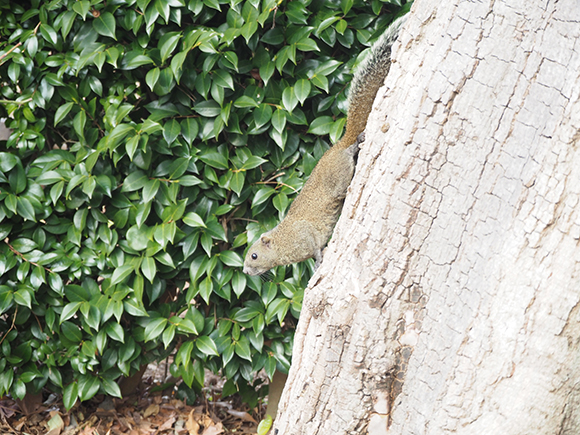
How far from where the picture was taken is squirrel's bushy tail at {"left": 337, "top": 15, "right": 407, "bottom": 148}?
1800 millimetres

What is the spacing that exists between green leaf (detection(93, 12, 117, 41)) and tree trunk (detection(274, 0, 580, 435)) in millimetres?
1663

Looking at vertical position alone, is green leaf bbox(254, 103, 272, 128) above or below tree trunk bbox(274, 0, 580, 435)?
below

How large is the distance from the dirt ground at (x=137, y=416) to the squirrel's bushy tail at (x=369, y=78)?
192 cm

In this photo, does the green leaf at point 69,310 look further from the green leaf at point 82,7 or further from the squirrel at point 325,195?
the green leaf at point 82,7

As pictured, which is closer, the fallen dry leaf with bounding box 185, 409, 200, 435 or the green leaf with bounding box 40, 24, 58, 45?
the green leaf with bounding box 40, 24, 58, 45

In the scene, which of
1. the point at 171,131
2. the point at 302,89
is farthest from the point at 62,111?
the point at 302,89

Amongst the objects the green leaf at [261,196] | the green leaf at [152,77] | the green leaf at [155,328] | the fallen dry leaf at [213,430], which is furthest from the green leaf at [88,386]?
the green leaf at [152,77]

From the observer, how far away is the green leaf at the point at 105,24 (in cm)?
247

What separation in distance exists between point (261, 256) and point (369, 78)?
3.48ft

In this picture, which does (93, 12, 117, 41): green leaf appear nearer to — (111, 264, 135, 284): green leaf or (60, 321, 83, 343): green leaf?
(111, 264, 135, 284): green leaf

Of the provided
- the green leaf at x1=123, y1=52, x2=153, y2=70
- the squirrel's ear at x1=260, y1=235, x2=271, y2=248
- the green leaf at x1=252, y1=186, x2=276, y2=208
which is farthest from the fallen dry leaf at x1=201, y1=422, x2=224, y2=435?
the green leaf at x1=123, y1=52, x2=153, y2=70

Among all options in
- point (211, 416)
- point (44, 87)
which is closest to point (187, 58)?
point (44, 87)

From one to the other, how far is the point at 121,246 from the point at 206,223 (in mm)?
480

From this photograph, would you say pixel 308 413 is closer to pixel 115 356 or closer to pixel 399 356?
pixel 399 356
